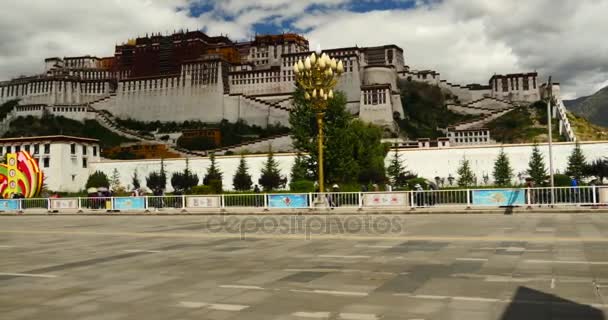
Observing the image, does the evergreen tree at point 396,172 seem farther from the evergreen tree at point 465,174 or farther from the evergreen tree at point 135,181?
the evergreen tree at point 135,181

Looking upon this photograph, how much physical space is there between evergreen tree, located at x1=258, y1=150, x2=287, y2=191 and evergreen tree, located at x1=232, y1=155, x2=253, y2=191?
167 cm

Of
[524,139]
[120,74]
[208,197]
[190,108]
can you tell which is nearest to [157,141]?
[190,108]

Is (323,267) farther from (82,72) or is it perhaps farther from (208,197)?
(82,72)

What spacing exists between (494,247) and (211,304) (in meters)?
7.40

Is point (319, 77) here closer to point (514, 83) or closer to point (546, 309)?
point (546, 309)

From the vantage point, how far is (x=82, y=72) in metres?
127

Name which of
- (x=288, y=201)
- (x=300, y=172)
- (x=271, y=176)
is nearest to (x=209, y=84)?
(x=271, y=176)

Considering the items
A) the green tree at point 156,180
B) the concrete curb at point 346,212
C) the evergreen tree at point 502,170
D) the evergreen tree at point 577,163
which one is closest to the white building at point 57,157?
the green tree at point 156,180

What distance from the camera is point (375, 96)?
333 feet

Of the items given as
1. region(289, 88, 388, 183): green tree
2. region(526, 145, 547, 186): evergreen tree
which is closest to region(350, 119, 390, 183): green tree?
region(289, 88, 388, 183): green tree

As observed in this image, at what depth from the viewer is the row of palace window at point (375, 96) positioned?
100625mm

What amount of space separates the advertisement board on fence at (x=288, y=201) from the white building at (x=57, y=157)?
41916 millimetres

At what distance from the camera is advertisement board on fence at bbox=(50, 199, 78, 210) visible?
32938mm

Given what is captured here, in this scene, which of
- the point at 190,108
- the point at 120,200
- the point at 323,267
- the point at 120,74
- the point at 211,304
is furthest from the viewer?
the point at 120,74
